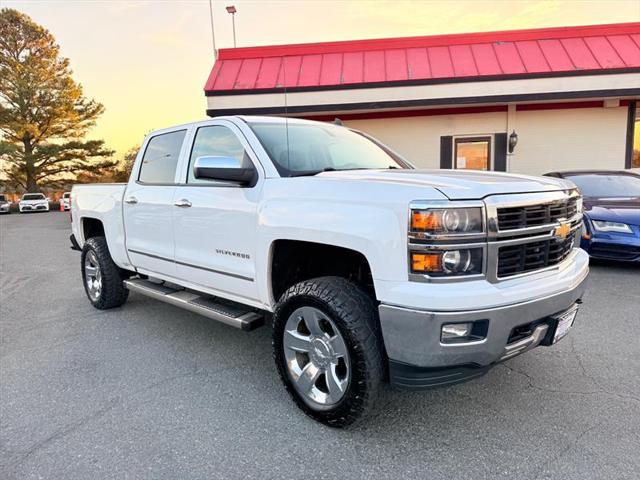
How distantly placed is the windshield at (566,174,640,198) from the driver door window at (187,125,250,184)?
6.14 meters

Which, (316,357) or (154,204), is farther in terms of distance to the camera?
(154,204)

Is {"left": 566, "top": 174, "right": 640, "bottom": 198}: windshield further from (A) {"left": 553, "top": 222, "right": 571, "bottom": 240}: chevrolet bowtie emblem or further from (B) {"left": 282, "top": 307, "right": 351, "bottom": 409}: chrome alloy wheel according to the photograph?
(B) {"left": 282, "top": 307, "right": 351, "bottom": 409}: chrome alloy wheel

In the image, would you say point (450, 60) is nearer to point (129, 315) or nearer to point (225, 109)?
point (225, 109)

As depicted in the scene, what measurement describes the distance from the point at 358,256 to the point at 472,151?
1074 centimetres

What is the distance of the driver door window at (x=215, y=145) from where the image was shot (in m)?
3.50

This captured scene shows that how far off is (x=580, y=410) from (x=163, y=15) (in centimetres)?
1258

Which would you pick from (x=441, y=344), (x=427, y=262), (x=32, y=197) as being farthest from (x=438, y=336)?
(x=32, y=197)

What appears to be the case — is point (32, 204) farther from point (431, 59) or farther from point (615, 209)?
point (615, 209)

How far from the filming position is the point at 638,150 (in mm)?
12062

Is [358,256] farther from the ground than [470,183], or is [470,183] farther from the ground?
[470,183]

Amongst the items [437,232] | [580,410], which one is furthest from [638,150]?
[437,232]

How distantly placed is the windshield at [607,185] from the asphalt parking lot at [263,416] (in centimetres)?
355

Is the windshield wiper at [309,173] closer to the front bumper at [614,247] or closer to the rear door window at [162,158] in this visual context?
the rear door window at [162,158]

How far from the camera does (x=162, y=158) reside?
174 inches
